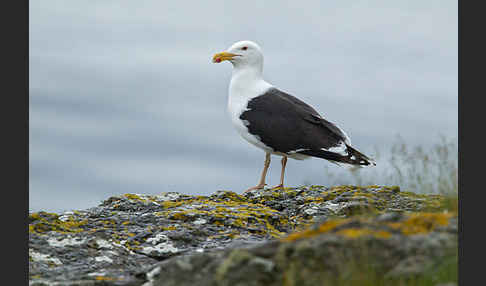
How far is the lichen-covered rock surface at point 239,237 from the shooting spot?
12.4ft

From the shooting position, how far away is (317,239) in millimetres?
3834

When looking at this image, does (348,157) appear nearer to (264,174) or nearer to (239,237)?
(264,174)

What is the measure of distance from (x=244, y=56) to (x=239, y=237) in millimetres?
5843

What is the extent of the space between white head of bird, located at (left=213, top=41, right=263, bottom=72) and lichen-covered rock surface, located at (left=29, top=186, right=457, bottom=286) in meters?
3.26

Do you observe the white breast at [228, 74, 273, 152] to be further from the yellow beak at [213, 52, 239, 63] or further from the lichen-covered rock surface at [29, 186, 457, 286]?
the lichen-covered rock surface at [29, 186, 457, 286]

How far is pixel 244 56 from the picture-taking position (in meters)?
11.5

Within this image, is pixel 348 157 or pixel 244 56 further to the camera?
pixel 244 56

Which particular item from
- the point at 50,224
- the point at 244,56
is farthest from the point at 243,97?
the point at 50,224

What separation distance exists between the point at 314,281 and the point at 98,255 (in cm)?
262

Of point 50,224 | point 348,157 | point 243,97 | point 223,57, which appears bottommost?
point 50,224

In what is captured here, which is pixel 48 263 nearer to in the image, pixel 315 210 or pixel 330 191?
pixel 315 210

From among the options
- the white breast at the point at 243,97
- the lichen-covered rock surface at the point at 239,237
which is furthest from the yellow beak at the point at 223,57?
the lichen-covered rock surface at the point at 239,237

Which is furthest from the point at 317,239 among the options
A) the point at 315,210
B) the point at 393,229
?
the point at 315,210

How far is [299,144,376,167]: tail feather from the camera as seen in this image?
1001cm
